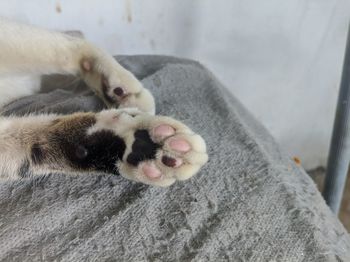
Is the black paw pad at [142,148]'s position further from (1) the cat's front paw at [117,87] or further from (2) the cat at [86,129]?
(1) the cat's front paw at [117,87]

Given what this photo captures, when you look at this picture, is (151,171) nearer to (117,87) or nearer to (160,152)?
(160,152)

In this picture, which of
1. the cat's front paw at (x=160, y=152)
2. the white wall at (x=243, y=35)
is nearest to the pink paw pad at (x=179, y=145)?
the cat's front paw at (x=160, y=152)

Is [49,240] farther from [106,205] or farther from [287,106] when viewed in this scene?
[287,106]

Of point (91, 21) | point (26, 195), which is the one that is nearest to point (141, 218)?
point (26, 195)

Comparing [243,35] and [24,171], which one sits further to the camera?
[243,35]

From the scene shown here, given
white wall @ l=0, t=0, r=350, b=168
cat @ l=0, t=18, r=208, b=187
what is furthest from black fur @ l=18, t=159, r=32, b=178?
white wall @ l=0, t=0, r=350, b=168

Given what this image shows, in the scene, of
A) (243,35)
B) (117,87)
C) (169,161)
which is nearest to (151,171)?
(169,161)
